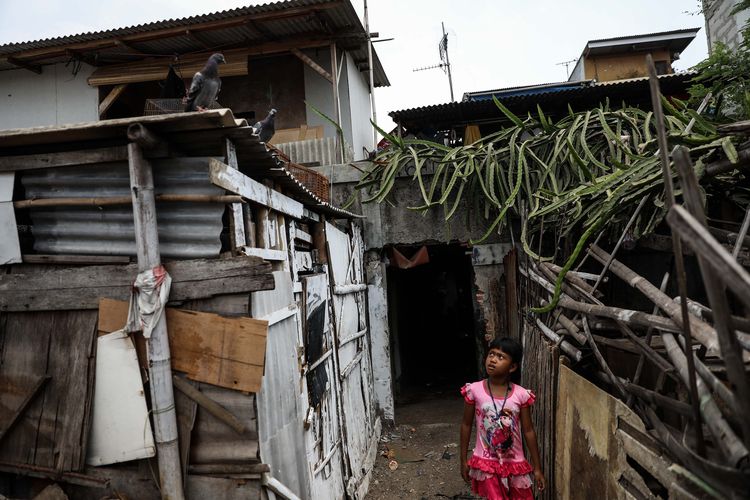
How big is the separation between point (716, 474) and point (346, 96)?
9.08 m

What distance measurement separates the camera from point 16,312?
3.09 metres

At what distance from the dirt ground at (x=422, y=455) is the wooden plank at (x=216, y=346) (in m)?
3.44

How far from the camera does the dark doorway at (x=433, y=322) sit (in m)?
9.72

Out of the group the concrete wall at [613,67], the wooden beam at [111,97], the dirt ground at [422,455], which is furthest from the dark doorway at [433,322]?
the concrete wall at [613,67]

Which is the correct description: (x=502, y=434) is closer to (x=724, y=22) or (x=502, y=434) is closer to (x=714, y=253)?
(x=714, y=253)

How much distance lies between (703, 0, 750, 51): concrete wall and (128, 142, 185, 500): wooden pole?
8.68 metres

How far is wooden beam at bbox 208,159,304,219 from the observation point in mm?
2801

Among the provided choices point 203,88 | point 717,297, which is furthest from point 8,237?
point 717,297

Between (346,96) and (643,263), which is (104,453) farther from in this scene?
(346,96)

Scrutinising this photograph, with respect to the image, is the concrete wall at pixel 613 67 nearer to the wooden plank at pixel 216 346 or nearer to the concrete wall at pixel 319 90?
the concrete wall at pixel 319 90

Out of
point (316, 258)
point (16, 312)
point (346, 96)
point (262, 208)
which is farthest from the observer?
point (346, 96)

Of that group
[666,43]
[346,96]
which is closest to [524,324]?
[346,96]

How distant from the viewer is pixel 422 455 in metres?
6.59

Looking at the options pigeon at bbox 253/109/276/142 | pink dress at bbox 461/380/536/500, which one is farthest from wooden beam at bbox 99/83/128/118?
pink dress at bbox 461/380/536/500
